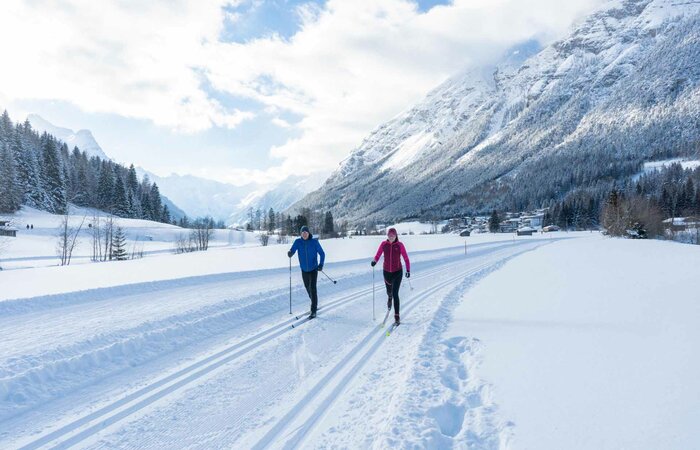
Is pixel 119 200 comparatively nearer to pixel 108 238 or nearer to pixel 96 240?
pixel 96 240

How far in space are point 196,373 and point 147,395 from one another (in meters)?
0.85

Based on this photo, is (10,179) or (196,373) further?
(10,179)

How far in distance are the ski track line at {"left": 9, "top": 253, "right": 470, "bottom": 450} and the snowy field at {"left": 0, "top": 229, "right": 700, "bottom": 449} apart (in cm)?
3

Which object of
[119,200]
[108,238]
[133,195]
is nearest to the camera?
[108,238]

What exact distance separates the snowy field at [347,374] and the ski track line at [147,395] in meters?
0.03

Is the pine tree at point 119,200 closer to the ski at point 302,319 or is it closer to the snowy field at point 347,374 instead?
the snowy field at point 347,374

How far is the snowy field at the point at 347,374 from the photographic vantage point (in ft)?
13.1

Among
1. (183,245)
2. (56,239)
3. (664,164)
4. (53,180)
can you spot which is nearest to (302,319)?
(183,245)

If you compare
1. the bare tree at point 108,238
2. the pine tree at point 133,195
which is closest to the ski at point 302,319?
the bare tree at point 108,238

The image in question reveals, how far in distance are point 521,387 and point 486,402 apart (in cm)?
66

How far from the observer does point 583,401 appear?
4348 millimetres

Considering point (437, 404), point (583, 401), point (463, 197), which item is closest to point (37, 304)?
point (437, 404)

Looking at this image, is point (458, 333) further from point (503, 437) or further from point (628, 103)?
point (628, 103)

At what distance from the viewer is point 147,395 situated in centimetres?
507
